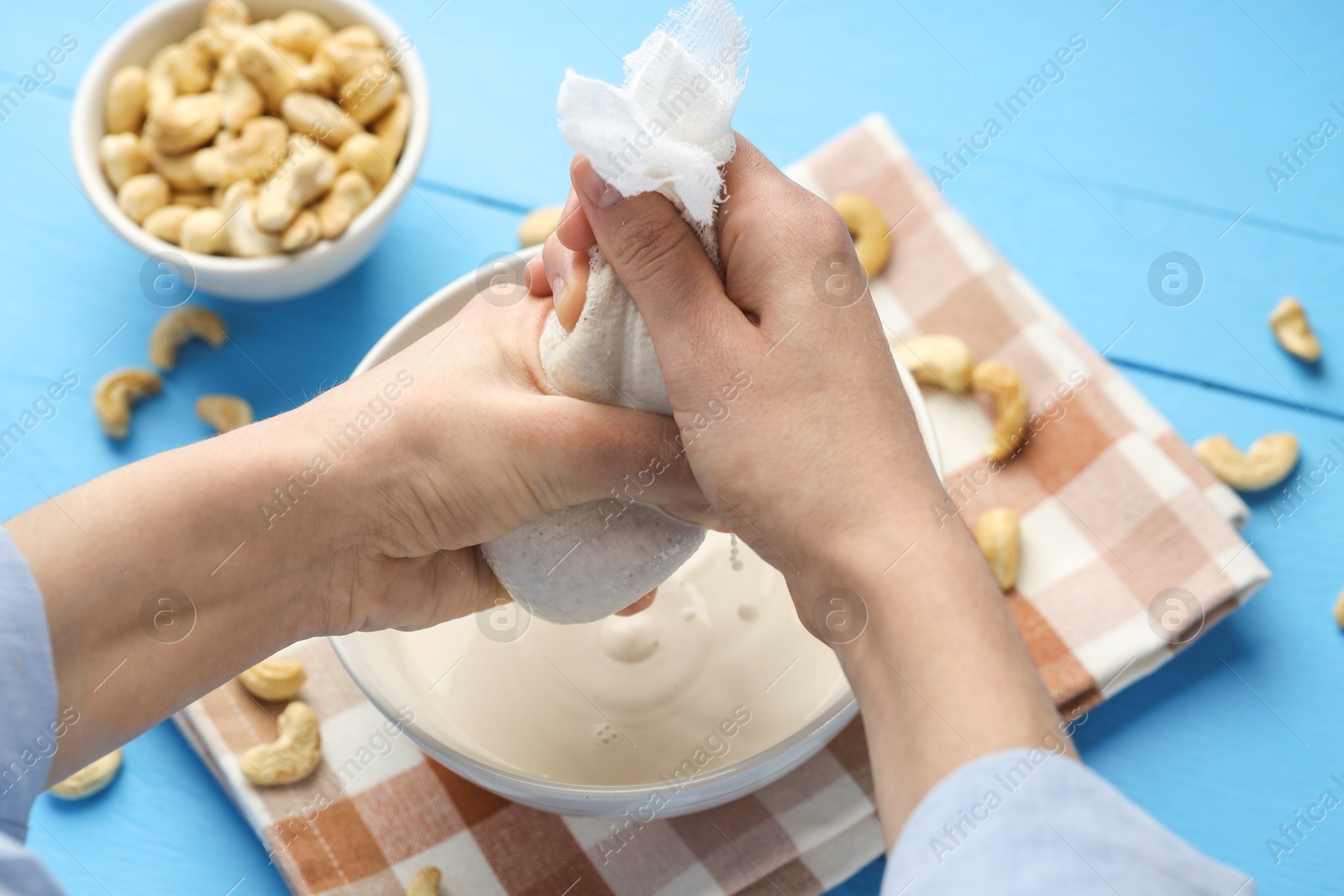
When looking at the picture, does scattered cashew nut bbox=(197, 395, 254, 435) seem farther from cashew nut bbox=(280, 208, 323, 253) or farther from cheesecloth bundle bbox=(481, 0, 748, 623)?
cheesecloth bundle bbox=(481, 0, 748, 623)

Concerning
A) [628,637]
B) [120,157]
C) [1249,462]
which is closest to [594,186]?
[628,637]

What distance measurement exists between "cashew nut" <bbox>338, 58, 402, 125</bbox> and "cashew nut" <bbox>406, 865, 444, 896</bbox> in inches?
27.2

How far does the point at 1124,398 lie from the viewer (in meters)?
0.99

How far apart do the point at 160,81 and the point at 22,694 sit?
69cm

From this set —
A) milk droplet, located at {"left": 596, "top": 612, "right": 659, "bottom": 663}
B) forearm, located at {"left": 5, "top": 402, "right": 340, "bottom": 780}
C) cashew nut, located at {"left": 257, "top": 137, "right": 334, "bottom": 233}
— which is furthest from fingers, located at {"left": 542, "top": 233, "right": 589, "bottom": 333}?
cashew nut, located at {"left": 257, "top": 137, "right": 334, "bottom": 233}

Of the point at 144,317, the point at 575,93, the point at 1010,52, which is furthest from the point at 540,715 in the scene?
the point at 1010,52

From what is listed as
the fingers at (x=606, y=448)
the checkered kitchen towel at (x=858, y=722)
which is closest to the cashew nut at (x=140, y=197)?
the checkered kitchen towel at (x=858, y=722)

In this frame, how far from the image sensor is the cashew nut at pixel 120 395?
3.34 feet

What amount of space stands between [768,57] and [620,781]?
83cm

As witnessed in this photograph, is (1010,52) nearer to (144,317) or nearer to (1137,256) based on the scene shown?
(1137,256)

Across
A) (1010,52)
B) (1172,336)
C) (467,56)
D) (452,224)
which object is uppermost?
(1010,52)

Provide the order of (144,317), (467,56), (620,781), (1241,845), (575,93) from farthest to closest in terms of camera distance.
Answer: (467,56) → (144,317) → (1241,845) → (620,781) → (575,93)

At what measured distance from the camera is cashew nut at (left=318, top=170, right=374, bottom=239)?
37.9 inches

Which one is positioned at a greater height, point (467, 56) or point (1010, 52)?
point (1010, 52)
